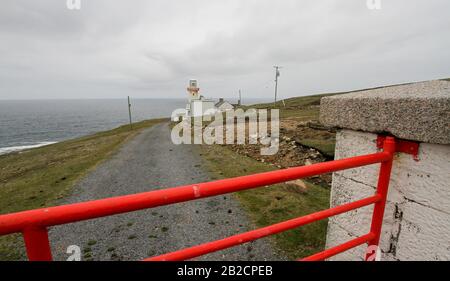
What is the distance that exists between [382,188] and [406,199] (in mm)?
231

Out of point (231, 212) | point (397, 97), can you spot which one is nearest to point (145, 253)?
point (231, 212)

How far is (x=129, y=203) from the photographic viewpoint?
3.94 feet

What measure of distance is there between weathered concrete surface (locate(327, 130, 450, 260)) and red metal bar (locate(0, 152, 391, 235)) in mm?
928

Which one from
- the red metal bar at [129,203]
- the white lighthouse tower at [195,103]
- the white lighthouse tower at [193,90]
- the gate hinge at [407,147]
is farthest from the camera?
the white lighthouse tower at [193,90]

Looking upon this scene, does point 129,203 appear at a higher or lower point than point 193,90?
lower

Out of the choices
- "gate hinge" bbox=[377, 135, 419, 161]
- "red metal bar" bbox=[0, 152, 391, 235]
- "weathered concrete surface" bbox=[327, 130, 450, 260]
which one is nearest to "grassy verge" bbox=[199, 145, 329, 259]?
"weathered concrete surface" bbox=[327, 130, 450, 260]

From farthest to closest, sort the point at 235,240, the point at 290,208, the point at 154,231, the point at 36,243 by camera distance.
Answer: the point at 290,208
the point at 154,231
the point at 235,240
the point at 36,243

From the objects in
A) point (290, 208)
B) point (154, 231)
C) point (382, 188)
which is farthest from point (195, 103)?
point (382, 188)

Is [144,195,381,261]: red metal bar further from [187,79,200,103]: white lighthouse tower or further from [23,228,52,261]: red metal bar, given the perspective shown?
[187,79,200,103]: white lighthouse tower

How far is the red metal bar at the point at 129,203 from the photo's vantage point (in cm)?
106

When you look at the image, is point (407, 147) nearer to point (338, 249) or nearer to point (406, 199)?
point (406, 199)

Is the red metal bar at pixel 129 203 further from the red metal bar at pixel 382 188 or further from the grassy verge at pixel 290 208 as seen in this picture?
the grassy verge at pixel 290 208

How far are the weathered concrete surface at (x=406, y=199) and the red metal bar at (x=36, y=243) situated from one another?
2612mm

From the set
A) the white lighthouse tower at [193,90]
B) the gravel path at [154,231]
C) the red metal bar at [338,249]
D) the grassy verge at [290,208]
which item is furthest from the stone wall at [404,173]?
the white lighthouse tower at [193,90]
